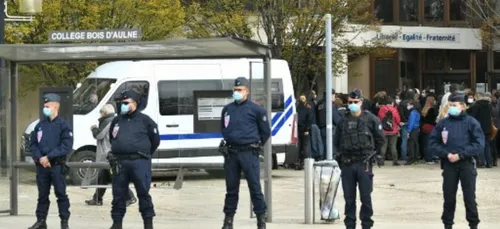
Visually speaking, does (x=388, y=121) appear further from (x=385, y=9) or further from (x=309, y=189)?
(x=385, y=9)

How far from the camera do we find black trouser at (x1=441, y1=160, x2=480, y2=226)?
10.2 meters

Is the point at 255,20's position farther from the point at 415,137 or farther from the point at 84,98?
the point at 84,98

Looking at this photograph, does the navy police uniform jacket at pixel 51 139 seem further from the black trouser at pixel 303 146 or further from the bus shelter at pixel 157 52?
the black trouser at pixel 303 146

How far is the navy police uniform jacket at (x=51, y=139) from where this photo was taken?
1096cm

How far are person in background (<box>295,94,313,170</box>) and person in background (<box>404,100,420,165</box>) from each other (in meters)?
2.64

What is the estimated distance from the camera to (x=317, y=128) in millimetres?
21406

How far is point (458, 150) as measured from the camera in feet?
33.3

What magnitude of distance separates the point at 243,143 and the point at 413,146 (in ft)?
40.2

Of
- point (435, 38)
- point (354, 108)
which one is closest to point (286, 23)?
point (435, 38)

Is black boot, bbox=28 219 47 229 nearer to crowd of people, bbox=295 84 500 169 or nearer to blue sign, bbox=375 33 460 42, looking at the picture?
crowd of people, bbox=295 84 500 169

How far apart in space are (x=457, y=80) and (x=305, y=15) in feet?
45.2

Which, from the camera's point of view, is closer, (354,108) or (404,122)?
(354,108)

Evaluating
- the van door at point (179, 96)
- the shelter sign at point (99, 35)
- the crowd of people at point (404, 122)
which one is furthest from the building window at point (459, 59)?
the shelter sign at point (99, 35)

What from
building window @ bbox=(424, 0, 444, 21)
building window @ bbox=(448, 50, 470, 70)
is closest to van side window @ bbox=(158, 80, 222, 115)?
building window @ bbox=(424, 0, 444, 21)
